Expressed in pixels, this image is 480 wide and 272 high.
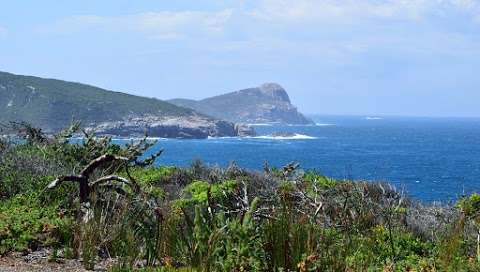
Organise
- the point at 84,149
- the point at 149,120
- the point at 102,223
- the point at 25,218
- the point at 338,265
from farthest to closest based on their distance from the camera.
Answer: the point at 149,120 → the point at 84,149 → the point at 25,218 → the point at 102,223 → the point at 338,265

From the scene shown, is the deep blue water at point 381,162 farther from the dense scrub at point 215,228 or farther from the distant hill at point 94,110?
the distant hill at point 94,110

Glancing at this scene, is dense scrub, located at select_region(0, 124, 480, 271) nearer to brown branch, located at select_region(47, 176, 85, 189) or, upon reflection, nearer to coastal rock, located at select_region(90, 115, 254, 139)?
brown branch, located at select_region(47, 176, 85, 189)

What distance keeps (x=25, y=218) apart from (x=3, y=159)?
4047 millimetres

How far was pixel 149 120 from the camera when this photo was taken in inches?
5408

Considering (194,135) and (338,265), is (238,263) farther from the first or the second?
(194,135)

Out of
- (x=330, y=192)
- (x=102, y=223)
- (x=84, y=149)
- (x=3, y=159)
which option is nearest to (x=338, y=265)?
(x=102, y=223)

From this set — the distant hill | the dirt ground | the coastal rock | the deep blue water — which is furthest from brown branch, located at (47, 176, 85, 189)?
the coastal rock

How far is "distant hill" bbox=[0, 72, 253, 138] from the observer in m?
119

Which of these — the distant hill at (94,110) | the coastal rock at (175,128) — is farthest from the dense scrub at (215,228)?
the coastal rock at (175,128)

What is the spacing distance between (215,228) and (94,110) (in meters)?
128

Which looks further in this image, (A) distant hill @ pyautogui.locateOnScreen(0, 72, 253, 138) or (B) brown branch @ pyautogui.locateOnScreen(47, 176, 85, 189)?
(A) distant hill @ pyautogui.locateOnScreen(0, 72, 253, 138)

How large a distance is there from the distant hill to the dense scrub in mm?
101694

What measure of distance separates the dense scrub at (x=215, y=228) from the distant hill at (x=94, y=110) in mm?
101694

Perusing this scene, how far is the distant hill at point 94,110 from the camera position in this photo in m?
119
